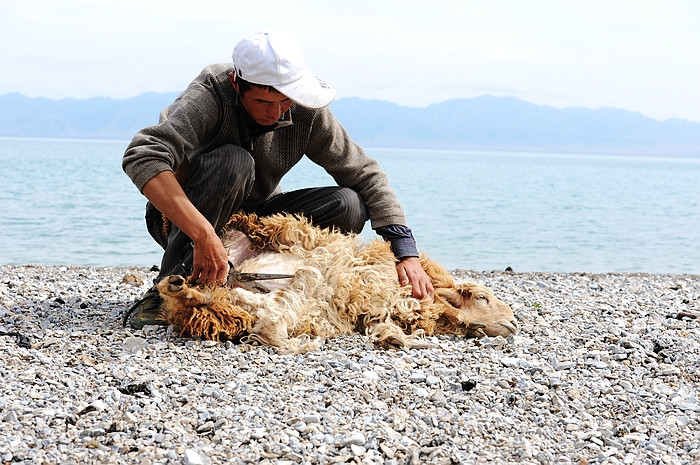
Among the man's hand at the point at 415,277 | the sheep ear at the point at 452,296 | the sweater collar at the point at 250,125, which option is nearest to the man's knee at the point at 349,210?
the man's hand at the point at 415,277

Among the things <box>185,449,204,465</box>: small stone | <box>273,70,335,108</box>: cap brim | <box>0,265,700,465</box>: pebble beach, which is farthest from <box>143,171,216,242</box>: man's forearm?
<box>185,449,204,465</box>: small stone

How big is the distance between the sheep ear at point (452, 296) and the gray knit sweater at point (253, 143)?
0.50 metres

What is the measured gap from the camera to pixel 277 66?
4023 mm

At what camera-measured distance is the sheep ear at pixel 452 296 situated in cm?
468

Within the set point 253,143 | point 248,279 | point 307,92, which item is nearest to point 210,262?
point 248,279

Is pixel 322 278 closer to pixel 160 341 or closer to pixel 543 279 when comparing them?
pixel 160 341

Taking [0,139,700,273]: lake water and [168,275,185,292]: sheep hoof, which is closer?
[168,275,185,292]: sheep hoof

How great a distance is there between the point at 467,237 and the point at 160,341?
39.0 feet

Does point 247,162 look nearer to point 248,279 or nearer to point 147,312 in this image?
point 248,279

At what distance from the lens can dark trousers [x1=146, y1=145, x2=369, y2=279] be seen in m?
4.32

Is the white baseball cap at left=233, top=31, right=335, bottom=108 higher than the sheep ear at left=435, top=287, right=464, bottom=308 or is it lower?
higher

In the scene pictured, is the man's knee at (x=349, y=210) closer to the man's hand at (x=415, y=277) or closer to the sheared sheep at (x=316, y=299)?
the sheared sheep at (x=316, y=299)

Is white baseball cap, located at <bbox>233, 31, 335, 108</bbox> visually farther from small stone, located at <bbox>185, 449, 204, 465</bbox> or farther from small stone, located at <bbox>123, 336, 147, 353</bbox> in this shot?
small stone, located at <bbox>185, 449, 204, 465</bbox>

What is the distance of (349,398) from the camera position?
3463mm
